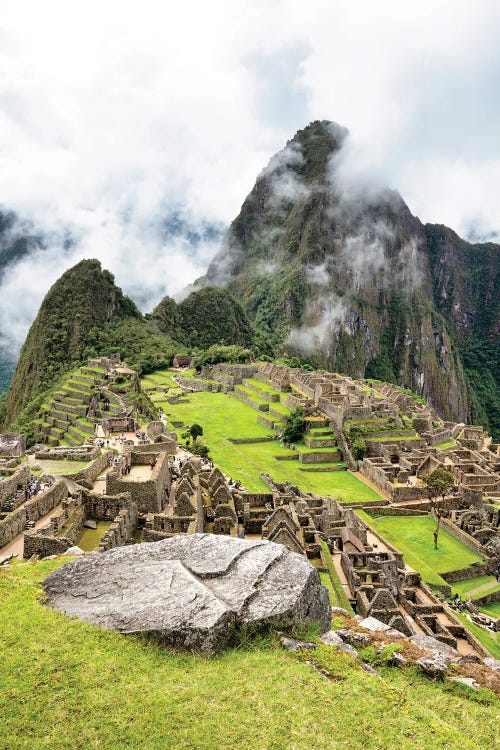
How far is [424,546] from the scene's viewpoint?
30.2 m

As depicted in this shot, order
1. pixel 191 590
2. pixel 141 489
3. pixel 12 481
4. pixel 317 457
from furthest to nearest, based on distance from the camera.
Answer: pixel 317 457, pixel 141 489, pixel 12 481, pixel 191 590

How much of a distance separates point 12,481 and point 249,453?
30.6 m

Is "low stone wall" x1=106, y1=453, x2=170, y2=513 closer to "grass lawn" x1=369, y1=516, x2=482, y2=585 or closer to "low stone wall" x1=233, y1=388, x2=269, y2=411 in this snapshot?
"grass lawn" x1=369, y1=516, x2=482, y2=585

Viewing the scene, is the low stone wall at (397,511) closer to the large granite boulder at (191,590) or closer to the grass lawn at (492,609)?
the grass lawn at (492,609)

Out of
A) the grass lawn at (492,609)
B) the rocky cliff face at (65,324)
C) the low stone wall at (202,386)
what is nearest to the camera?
the grass lawn at (492,609)

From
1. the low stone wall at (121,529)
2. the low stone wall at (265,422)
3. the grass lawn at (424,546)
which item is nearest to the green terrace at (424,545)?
the grass lawn at (424,546)

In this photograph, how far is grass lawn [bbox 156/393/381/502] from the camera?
3681 cm

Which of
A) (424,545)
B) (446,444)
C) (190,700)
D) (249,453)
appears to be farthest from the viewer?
(446,444)

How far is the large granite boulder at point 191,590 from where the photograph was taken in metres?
7.56

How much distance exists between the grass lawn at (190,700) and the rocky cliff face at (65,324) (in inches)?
2448

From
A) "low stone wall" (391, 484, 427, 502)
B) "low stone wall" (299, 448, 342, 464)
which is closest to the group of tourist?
"low stone wall" (391, 484, 427, 502)

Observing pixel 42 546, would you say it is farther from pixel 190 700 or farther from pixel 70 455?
pixel 70 455

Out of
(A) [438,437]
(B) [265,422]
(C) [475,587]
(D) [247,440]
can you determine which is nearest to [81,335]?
(B) [265,422]

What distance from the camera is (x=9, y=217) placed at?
127m
